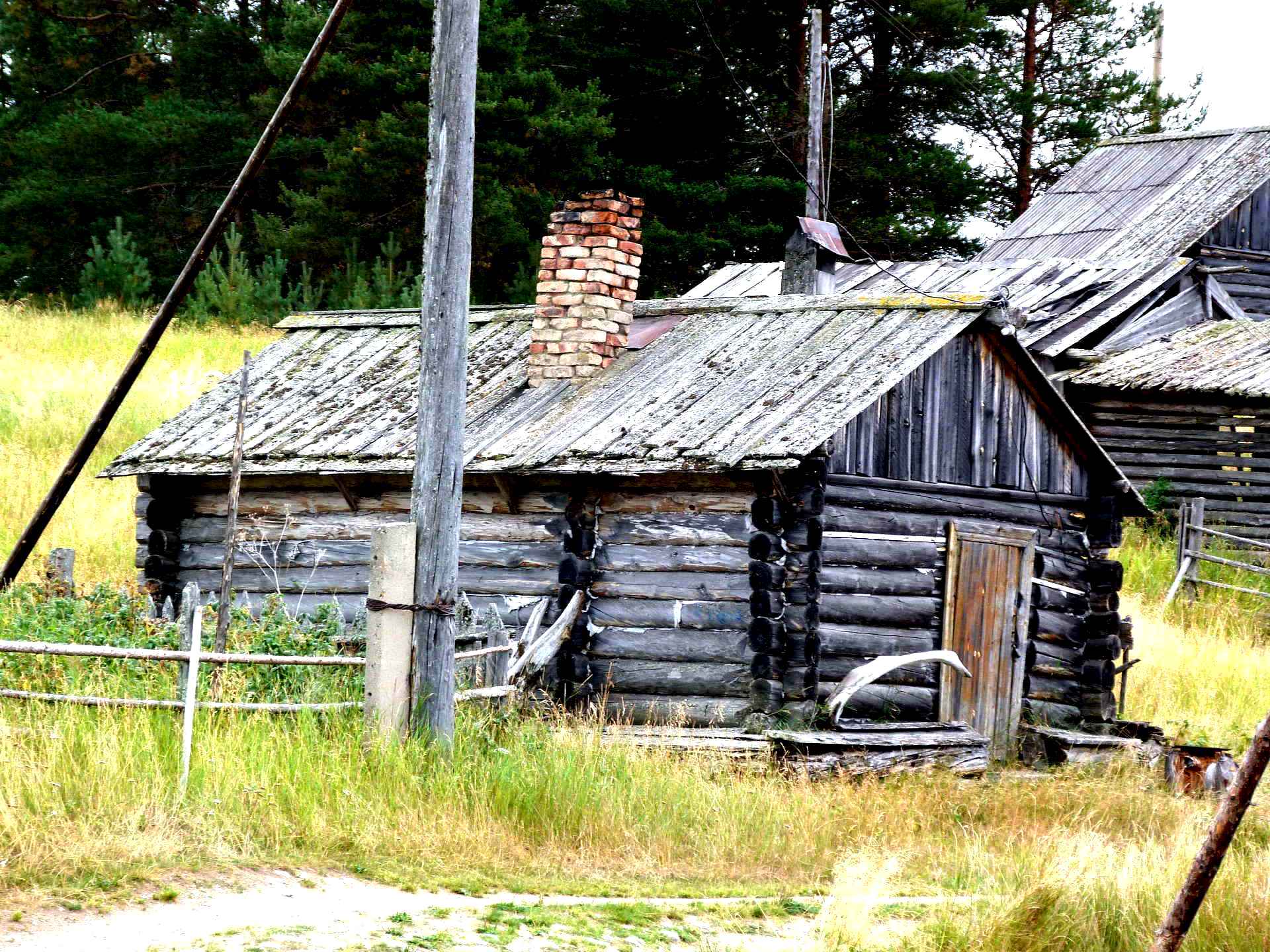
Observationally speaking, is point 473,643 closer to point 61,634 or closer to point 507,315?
point 61,634

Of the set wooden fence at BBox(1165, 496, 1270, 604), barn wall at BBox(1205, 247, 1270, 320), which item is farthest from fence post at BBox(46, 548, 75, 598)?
barn wall at BBox(1205, 247, 1270, 320)

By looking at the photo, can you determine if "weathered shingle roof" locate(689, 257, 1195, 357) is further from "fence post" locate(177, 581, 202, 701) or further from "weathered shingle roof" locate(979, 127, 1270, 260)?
"fence post" locate(177, 581, 202, 701)

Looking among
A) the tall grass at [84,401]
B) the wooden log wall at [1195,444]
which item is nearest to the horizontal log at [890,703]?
the tall grass at [84,401]

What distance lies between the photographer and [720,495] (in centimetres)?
1282

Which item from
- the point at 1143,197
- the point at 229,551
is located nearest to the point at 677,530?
the point at 229,551

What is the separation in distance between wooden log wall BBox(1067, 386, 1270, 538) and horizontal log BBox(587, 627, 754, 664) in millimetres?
13031

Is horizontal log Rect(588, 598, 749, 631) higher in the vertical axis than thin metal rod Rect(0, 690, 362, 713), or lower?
higher

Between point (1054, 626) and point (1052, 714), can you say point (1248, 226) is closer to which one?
point (1054, 626)

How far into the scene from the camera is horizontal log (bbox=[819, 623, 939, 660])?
42.8ft

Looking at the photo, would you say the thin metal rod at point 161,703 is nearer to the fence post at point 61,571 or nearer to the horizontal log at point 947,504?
the fence post at point 61,571

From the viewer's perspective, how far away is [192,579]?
1542 cm

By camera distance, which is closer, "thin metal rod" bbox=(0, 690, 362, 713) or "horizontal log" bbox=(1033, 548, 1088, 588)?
"thin metal rod" bbox=(0, 690, 362, 713)

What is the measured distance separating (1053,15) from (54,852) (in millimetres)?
30457

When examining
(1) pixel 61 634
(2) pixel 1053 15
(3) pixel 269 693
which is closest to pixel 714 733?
(3) pixel 269 693
